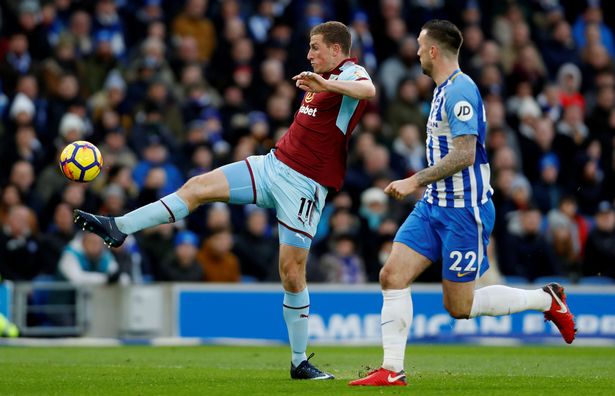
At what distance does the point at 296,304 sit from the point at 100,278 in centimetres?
679

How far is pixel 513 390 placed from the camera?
8789 mm

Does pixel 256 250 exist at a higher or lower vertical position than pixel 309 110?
lower

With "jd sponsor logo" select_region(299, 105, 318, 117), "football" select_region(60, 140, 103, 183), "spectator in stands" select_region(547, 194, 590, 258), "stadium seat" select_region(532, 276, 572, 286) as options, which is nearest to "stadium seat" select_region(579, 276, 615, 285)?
"stadium seat" select_region(532, 276, 572, 286)

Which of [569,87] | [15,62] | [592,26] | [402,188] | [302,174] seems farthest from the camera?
[592,26]

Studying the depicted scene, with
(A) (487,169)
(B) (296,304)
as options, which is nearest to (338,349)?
(B) (296,304)

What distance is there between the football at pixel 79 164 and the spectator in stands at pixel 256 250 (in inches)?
295

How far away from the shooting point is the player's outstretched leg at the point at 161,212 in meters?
9.05

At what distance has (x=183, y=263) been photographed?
54.9 ft

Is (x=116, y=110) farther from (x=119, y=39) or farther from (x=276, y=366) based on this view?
(x=276, y=366)

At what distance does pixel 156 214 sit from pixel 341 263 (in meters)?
8.20

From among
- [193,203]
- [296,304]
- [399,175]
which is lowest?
[296,304]

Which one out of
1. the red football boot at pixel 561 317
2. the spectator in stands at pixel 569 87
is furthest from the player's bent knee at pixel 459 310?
the spectator in stands at pixel 569 87

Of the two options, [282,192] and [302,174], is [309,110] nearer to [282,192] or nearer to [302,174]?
[302,174]

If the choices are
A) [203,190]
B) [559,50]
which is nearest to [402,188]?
[203,190]
